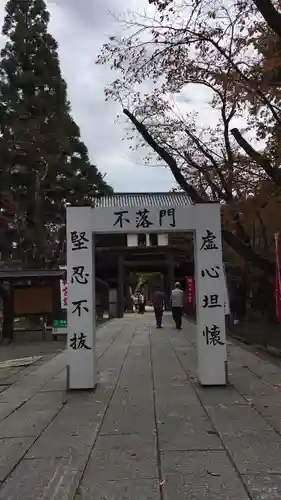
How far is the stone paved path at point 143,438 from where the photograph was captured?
4.07 m

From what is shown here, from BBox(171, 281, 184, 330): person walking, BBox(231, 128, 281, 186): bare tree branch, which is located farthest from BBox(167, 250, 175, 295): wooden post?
BBox(231, 128, 281, 186): bare tree branch

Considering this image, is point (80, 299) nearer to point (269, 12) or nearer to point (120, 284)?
point (269, 12)

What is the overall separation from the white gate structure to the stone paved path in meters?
0.46

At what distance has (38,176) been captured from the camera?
69.9 ft

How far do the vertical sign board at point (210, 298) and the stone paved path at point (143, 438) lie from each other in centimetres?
39

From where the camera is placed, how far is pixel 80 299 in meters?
8.41

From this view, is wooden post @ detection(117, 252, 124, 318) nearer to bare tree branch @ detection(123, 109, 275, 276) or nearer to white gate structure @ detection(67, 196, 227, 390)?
bare tree branch @ detection(123, 109, 275, 276)

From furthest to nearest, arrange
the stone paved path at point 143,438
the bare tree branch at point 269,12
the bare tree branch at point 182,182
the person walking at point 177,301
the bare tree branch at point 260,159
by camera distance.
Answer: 1. the person walking at point 177,301
2. the bare tree branch at point 182,182
3. the bare tree branch at point 260,159
4. the bare tree branch at point 269,12
5. the stone paved path at point 143,438

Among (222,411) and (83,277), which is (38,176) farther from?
(222,411)

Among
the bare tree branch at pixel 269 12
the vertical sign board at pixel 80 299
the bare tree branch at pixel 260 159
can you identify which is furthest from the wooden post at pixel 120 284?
the bare tree branch at pixel 269 12

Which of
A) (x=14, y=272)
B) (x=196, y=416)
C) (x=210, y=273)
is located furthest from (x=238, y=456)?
(x=14, y=272)

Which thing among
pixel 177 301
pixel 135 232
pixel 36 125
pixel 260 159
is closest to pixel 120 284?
pixel 177 301

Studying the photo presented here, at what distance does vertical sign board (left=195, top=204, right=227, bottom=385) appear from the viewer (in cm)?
834

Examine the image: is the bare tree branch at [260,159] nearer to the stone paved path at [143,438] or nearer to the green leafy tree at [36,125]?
the stone paved path at [143,438]
